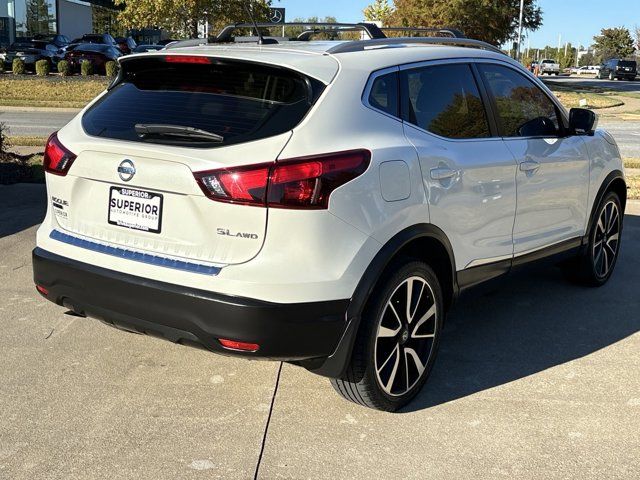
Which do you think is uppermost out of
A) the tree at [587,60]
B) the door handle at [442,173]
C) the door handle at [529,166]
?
the tree at [587,60]

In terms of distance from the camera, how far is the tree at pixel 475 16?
43500 mm

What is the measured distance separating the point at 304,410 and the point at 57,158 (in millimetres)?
1724

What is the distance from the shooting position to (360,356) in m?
3.46

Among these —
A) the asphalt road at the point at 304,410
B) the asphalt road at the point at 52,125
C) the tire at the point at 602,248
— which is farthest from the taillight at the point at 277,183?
the asphalt road at the point at 52,125

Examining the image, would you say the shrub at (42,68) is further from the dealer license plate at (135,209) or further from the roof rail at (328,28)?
the dealer license plate at (135,209)

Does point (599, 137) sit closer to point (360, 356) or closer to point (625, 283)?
point (625, 283)

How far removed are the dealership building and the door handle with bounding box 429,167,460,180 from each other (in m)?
44.3

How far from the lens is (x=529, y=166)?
180 inches

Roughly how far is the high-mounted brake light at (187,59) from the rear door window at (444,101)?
972 millimetres

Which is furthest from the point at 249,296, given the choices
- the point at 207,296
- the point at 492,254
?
the point at 492,254

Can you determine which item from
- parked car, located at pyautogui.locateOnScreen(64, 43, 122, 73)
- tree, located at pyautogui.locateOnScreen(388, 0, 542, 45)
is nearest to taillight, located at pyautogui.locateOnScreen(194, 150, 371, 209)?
parked car, located at pyautogui.locateOnScreen(64, 43, 122, 73)

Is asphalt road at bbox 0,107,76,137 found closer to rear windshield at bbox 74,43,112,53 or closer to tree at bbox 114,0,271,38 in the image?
rear windshield at bbox 74,43,112,53

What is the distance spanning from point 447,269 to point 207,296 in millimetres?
1432

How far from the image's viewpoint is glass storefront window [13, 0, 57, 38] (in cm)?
4562
